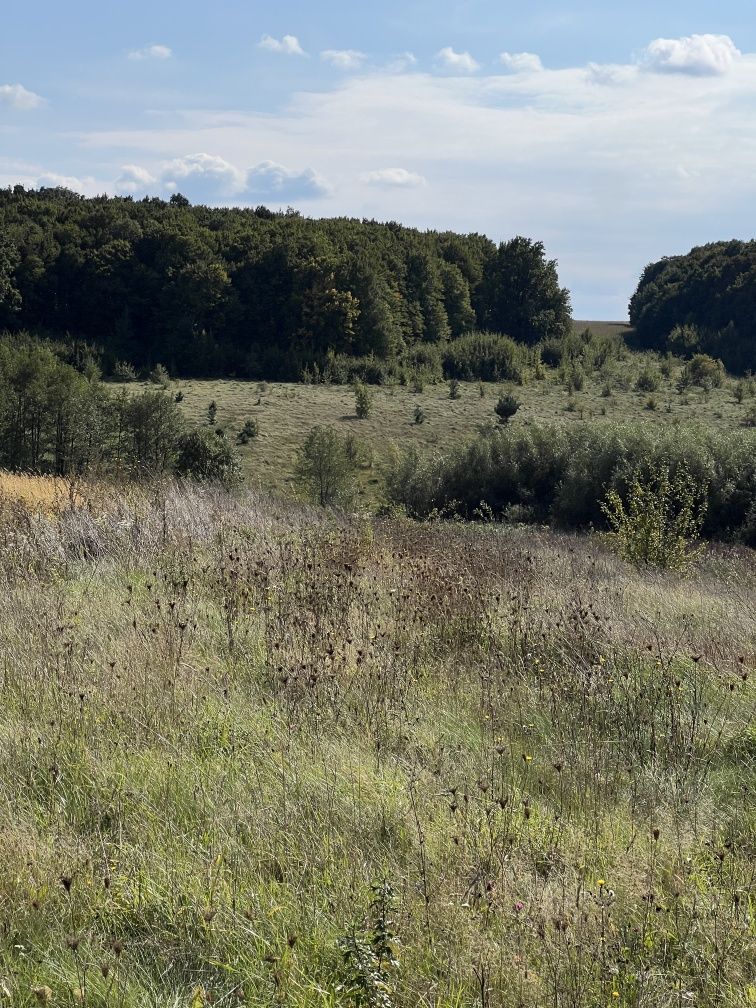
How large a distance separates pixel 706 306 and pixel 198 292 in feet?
110

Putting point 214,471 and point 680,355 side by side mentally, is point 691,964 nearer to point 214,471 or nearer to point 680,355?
point 214,471

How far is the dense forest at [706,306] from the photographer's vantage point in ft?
185

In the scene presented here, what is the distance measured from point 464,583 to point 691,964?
4.46 meters

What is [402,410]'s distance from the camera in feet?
122

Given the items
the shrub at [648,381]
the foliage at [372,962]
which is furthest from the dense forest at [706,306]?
the foliage at [372,962]

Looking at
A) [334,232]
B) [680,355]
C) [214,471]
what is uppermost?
[334,232]

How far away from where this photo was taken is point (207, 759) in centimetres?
394

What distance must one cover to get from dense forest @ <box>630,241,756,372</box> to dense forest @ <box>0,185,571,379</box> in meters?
16.4

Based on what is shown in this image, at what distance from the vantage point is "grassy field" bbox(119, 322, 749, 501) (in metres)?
31.4

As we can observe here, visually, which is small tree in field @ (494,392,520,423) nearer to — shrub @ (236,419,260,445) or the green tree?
shrub @ (236,419,260,445)

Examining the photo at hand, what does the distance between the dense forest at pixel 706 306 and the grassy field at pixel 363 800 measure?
52.1m

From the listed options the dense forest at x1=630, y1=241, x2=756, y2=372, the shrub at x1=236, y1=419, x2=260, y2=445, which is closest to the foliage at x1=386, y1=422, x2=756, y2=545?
the shrub at x1=236, y1=419, x2=260, y2=445

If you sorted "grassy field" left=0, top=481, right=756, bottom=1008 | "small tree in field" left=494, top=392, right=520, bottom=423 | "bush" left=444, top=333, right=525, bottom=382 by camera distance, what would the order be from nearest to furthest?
1. "grassy field" left=0, top=481, right=756, bottom=1008
2. "small tree in field" left=494, top=392, right=520, bottom=423
3. "bush" left=444, top=333, right=525, bottom=382

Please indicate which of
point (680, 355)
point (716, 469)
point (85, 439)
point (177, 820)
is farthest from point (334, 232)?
point (177, 820)
